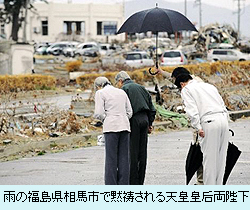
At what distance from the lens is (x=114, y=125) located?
9.67 meters

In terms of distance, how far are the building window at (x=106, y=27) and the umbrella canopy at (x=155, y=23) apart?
8671cm

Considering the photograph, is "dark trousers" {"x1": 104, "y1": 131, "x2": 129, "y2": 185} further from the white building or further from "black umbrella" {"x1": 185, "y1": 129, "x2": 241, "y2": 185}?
the white building

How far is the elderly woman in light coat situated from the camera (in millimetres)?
9695

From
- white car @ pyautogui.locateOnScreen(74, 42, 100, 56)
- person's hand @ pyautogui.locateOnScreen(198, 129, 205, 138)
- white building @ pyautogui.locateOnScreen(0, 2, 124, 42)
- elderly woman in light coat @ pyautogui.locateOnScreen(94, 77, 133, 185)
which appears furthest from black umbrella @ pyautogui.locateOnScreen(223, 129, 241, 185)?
white building @ pyautogui.locateOnScreen(0, 2, 124, 42)

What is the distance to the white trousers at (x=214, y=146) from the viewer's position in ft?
29.2

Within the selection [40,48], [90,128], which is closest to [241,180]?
[90,128]

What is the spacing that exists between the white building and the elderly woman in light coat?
8540 cm

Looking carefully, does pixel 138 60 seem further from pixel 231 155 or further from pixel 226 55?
pixel 231 155

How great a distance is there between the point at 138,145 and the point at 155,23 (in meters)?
4.24

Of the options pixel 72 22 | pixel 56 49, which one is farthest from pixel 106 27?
pixel 56 49

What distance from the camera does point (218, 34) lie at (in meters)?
64.9

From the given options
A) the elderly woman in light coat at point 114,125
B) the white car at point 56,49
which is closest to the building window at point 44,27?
the white car at point 56,49

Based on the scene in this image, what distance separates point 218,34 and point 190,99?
56.8 m

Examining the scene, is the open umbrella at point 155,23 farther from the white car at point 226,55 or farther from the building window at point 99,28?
the building window at point 99,28
